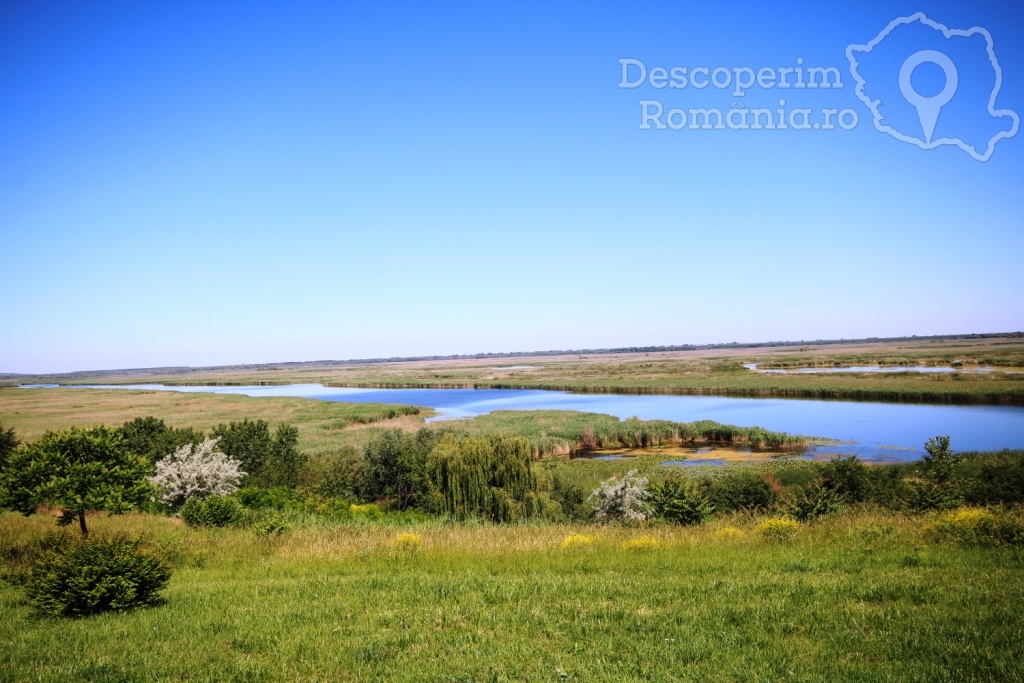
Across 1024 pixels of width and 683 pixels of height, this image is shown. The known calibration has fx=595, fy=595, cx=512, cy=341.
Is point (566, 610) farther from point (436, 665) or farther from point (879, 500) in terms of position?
point (879, 500)

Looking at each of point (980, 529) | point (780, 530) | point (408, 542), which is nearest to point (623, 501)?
point (780, 530)

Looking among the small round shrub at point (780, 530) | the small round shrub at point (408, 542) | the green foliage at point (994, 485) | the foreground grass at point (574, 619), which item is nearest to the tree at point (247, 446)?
the small round shrub at point (408, 542)

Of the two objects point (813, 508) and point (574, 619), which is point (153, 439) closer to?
point (574, 619)

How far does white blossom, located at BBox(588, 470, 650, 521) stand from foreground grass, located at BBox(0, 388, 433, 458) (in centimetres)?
2417

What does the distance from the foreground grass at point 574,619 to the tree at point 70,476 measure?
7.62 ft

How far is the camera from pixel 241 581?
962 centimetres

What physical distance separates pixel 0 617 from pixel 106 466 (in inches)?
168

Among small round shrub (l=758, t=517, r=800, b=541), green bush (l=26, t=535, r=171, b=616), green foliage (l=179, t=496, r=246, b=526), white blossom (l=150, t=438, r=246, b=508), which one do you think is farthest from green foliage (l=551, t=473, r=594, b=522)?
green bush (l=26, t=535, r=171, b=616)

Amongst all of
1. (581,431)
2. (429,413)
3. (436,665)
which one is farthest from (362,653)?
(429,413)

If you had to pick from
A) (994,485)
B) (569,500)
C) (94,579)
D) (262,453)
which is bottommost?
(569,500)

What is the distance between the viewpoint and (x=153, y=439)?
87.4 feet

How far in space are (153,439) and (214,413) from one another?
3738 cm

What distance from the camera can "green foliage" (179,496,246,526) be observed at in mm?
15141

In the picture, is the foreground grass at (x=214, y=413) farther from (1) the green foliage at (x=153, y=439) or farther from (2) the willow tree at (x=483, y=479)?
(2) the willow tree at (x=483, y=479)
